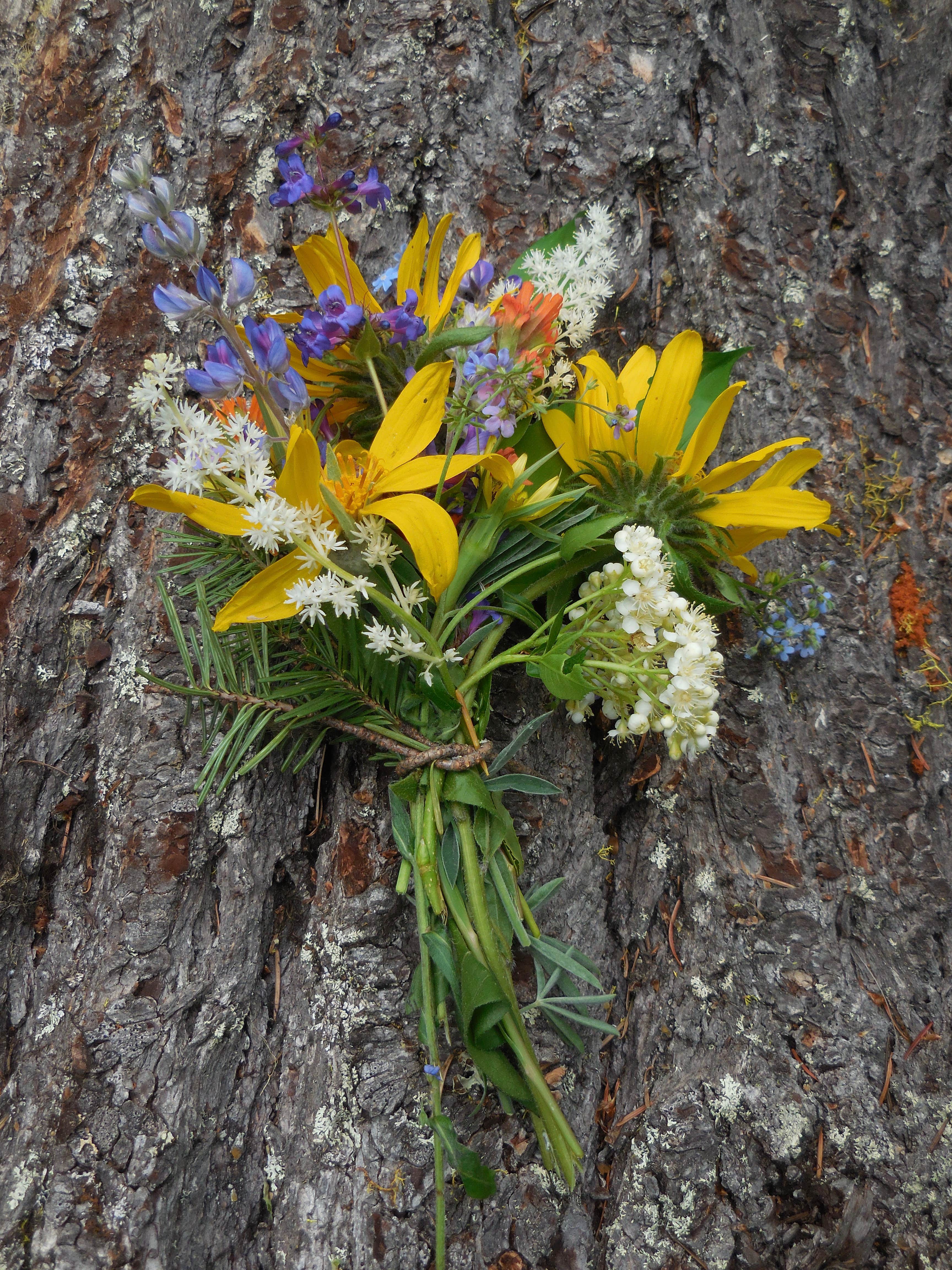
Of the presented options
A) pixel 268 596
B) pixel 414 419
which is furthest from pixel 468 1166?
pixel 414 419

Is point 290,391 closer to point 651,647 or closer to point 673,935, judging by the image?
point 651,647

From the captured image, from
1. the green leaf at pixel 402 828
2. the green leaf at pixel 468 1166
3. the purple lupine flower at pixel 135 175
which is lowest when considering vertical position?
the green leaf at pixel 468 1166

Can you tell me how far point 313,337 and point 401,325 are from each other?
0.13 meters

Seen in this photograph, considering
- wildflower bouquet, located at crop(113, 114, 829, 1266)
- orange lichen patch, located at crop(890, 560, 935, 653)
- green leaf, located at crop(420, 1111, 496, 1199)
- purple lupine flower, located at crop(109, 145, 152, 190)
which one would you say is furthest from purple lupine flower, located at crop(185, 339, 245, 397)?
orange lichen patch, located at crop(890, 560, 935, 653)

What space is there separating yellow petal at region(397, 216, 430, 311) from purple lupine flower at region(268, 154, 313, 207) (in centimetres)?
19

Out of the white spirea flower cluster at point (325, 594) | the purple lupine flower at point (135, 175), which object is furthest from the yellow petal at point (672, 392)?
the purple lupine flower at point (135, 175)

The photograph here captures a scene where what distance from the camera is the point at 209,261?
5.28 feet

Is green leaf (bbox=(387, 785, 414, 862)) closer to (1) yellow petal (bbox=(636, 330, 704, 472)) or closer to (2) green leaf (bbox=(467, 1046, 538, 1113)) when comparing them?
(2) green leaf (bbox=(467, 1046, 538, 1113))

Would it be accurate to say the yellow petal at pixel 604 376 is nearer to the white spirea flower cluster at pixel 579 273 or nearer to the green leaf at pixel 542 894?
the white spirea flower cluster at pixel 579 273

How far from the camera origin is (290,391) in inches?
41.6

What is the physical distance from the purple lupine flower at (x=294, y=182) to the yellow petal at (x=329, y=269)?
2.5 inches

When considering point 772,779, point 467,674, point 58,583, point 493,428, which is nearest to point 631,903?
point 772,779

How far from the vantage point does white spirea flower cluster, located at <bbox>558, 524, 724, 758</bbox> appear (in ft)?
3.61

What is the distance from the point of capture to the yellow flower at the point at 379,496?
40.0 inches
